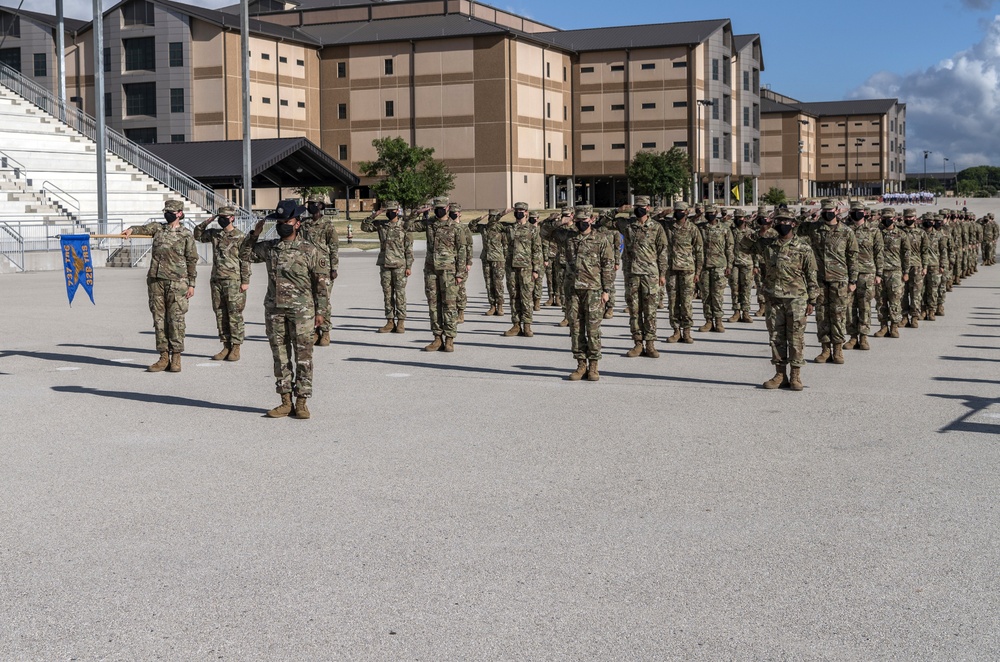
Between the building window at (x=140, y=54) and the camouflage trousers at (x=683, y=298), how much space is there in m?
76.5

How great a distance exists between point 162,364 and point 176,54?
253 ft

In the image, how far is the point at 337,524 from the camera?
725 cm

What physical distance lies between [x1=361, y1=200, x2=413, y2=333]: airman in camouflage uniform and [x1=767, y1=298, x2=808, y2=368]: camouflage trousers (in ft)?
22.5

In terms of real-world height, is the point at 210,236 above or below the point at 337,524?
above

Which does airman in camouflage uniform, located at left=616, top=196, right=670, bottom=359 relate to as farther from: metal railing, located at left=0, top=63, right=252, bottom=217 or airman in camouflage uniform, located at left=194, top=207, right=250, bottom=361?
metal railing, located at left=0, top=63, right=252, bottom=217

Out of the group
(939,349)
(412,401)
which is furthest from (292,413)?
(939,349)

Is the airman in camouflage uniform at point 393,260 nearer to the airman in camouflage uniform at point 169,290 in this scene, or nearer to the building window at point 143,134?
the airman in camouflage uniform at point 169,290

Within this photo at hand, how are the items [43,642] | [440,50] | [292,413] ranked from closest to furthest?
1. [43,642]
2. [292,413]
3. [440,50]

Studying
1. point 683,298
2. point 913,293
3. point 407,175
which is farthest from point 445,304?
point 407,175

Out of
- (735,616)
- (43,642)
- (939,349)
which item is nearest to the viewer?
(43,642)

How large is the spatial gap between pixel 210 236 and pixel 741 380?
6.58m

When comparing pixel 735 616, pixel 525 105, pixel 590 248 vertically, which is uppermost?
pixel 525 105

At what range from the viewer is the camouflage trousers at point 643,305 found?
15641mm

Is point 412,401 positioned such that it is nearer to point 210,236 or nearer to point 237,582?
point 210,236
